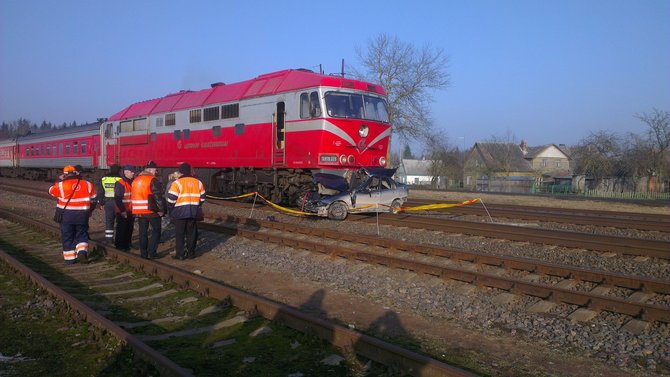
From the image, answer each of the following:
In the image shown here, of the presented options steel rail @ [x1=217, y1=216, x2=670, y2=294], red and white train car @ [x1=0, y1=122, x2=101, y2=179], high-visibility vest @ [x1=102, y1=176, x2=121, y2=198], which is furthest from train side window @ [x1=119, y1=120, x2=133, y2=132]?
steel rail @ [x1=217, y1=216, x2=670, y2=294]

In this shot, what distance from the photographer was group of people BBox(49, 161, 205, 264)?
364 inches

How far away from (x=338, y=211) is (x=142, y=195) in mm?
A: 5977

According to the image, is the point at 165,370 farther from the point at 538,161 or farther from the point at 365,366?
the point at 538,161

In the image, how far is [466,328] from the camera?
5992 millimetres

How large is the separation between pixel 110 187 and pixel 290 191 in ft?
20.2

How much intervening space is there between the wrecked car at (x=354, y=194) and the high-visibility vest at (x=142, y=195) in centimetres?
555

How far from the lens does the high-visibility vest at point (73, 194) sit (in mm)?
9188

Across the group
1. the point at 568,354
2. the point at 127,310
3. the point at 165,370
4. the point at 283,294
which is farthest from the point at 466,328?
the point at 127,310

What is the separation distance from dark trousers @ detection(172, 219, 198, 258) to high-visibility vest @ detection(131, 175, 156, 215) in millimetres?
581

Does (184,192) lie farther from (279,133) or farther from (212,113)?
(212,113)

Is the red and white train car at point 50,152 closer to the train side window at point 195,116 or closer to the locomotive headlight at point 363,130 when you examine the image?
the train side window at point 195,116

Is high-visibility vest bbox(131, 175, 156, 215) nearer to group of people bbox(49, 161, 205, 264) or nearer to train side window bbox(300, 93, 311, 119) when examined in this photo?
group of people bbox(49, 161, 205, 264)

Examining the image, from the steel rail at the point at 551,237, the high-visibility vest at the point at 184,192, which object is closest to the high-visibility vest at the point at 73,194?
the high-visibility vest at the point at 184,192

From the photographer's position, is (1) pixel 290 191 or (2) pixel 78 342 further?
(1) pixel 290 191
